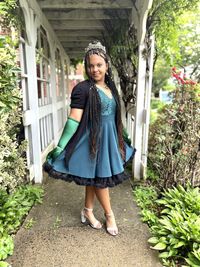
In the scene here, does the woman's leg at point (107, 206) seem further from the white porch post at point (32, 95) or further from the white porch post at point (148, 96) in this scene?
the white porch post at point (32, 95)

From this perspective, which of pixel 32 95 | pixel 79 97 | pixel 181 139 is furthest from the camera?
pixel 32 95

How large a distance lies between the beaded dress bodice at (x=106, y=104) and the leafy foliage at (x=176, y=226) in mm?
1108

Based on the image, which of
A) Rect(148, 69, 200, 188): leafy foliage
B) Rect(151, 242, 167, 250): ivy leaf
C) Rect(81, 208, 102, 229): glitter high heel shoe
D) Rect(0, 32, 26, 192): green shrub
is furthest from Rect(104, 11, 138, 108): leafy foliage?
Rect(151, 242, 167, 250): ivy leaf

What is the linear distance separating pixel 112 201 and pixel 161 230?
2.59 ft

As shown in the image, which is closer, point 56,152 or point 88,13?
point 56,152

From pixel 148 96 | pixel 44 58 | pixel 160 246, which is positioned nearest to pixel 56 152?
pixel 160 246

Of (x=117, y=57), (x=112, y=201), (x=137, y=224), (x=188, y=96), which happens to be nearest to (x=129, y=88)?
(x=117, y=57)

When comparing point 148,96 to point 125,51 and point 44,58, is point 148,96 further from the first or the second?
point 44,58

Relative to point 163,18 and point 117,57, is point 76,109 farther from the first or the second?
point 117,57

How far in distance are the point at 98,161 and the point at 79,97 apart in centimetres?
57

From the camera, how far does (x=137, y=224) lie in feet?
7.47

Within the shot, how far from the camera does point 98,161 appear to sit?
1.97 metres

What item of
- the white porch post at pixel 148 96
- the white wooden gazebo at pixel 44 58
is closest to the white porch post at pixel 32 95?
the white wooden gazebo at pixel 44 58

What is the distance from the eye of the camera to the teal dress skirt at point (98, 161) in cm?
194
